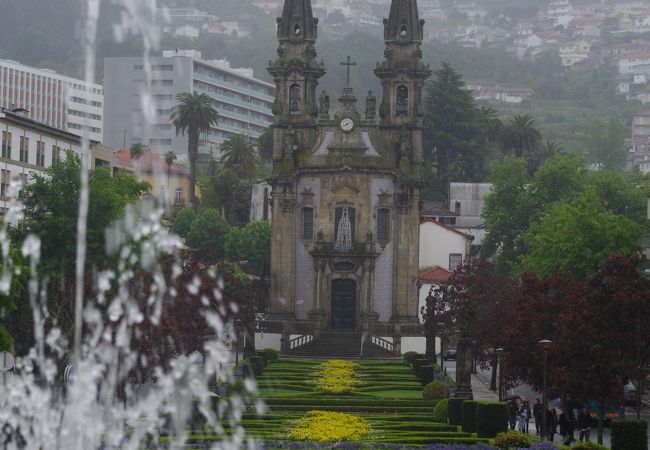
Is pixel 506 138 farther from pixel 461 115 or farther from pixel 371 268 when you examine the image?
pixel 371 268

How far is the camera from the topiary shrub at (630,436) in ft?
165

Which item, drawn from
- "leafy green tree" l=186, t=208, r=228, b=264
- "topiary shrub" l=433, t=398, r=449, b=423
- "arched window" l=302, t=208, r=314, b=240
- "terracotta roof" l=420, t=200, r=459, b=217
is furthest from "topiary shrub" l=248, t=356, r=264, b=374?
"terracotta roof" l=420, t=200, r=459, b=217

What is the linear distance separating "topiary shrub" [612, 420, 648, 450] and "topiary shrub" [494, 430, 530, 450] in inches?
146

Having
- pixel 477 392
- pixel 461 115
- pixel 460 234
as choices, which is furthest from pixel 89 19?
pixel 461 115

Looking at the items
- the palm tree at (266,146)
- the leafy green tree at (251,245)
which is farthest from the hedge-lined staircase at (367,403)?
the palm tree at (266,146)

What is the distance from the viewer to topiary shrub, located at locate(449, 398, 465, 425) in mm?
66312

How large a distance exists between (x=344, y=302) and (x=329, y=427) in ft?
182

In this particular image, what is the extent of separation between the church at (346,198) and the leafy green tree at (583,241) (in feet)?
58.9

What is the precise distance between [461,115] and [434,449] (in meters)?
124

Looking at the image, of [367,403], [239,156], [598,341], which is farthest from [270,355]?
[239,156]

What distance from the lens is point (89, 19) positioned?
38.3 meters

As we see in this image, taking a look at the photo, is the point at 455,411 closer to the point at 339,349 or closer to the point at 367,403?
the point at 367,403

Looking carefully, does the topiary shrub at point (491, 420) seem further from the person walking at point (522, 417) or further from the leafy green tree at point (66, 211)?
the leafy green tree at point (66, 211)

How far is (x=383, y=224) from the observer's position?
118875 mm
